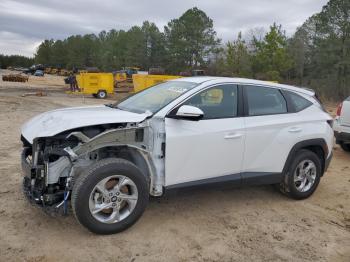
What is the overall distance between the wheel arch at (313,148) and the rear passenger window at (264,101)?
519 millimetres

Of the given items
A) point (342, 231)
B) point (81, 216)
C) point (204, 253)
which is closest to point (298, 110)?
point (342, 231)

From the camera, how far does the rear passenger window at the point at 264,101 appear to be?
4878mm

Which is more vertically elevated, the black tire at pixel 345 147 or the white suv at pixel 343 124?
the white suv at pixel 343 124

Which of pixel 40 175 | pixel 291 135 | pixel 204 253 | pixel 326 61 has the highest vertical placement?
pixel 326 61

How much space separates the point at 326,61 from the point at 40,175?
38.0 metres

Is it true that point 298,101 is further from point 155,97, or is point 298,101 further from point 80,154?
point 80,154

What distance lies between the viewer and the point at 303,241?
411cm

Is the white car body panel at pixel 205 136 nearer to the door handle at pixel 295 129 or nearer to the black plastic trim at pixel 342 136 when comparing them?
the door handle at pixel 295 129

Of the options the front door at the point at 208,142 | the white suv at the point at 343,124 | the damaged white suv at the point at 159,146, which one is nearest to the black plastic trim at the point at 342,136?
the white suv at the point at 343,124

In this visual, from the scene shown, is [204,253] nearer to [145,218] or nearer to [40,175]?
[145,218]

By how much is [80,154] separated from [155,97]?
1.31 metres

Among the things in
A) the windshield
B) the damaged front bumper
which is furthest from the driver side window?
the damaged front bumper

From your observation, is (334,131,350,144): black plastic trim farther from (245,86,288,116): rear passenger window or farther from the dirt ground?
(245,86,288,116): rear passenger window

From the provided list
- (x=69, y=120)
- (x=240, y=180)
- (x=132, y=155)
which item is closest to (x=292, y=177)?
(x=240, y=180)
